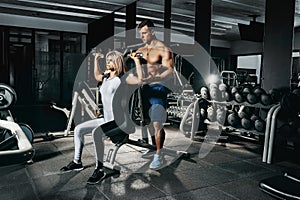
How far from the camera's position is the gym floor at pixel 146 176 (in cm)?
185

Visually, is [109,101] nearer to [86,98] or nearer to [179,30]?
[86,98]

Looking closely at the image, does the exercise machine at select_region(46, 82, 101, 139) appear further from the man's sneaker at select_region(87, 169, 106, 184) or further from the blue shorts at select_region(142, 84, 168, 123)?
the man's sneaker at select_region(87, 169, 106, 184)

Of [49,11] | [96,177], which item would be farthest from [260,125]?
[49,11]

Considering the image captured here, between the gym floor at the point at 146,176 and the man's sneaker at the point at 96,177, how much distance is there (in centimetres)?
4

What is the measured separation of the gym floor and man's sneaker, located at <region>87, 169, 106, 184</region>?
0.12 ft

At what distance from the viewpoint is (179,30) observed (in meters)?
7.82

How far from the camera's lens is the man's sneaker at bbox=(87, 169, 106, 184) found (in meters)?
2.02

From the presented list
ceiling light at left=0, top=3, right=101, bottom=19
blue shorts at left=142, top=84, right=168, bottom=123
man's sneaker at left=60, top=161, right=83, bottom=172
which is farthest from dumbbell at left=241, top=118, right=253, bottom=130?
ceiling light at left=0, top=3, right=101, bottom=19

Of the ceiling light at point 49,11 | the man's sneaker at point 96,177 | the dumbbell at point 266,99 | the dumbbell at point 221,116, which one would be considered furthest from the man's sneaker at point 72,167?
the ceiling light at point 49,11

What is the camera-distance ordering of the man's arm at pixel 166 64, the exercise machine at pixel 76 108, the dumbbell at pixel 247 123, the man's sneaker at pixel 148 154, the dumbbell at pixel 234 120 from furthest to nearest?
the exercise machine at pixel 76 108 → the dumbbell at pixel 234 120 → the dumbbell at pixel 247 123 → the man's sneaker at pixel 148 154 → the man's arm at pixel 166 64

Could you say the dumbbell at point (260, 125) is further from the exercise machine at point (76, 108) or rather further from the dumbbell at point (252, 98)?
the exercise machine at point (76, 108)

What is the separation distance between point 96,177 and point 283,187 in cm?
133

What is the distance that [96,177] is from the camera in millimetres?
2043

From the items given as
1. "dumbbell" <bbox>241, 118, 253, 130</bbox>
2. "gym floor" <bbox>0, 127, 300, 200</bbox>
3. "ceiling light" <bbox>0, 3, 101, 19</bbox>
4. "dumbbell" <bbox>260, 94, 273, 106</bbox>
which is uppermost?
"ceiling light" <bbox>0, 3, 101, 19</bbox>
